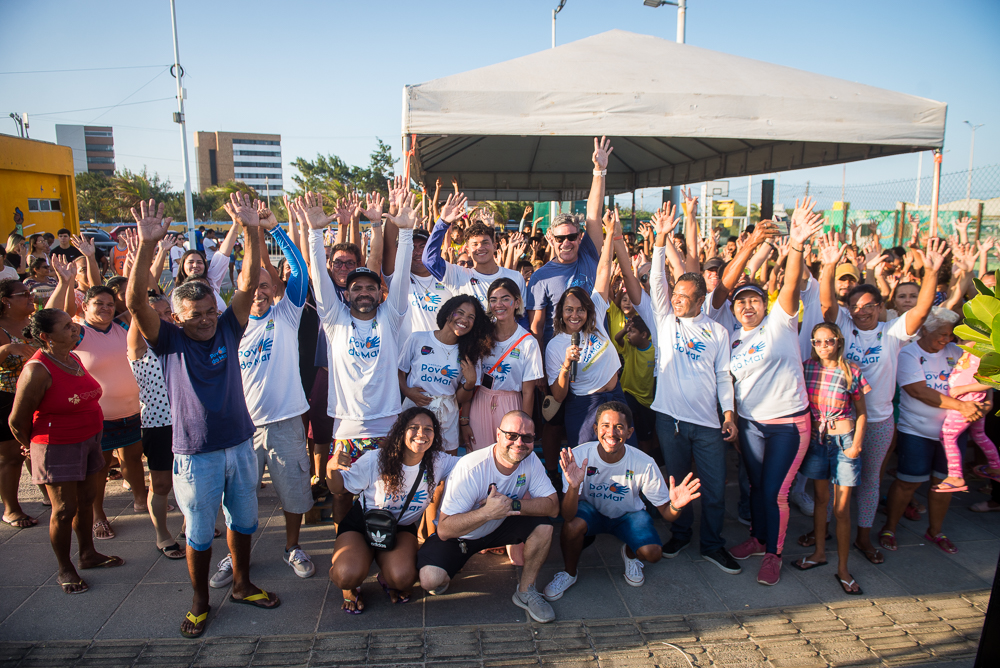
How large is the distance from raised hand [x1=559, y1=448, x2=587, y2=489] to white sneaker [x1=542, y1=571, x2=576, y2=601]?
570 millimetres

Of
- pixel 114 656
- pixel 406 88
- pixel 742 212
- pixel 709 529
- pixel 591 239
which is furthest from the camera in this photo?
pixel 742 212

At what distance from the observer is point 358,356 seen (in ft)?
11.8

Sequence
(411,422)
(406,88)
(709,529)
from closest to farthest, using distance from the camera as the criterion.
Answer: (411,422)
(709,529)
(406,88)

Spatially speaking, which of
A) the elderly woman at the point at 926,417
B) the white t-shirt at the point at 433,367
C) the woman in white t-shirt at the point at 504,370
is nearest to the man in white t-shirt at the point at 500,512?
the woman in white t-shirt at the point at 504,370

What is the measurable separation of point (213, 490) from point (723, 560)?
315 centimetres

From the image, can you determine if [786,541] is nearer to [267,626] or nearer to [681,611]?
[681,611]

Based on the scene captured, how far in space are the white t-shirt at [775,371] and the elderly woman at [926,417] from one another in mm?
987

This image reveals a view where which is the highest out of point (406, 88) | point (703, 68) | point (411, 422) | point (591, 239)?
point (703, 68)

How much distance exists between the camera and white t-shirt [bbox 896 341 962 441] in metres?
3.98

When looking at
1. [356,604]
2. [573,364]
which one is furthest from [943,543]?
[356,604]

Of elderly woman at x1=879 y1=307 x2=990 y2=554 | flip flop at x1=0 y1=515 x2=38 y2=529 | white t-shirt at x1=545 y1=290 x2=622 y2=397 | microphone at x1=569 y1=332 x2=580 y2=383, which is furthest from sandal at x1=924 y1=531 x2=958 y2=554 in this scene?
flip flop at x1=0 y1=515 x2=38 y2=529

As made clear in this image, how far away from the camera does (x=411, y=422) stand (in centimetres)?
337

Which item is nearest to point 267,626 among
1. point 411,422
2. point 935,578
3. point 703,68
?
point 411,422

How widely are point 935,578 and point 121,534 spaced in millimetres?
5550
